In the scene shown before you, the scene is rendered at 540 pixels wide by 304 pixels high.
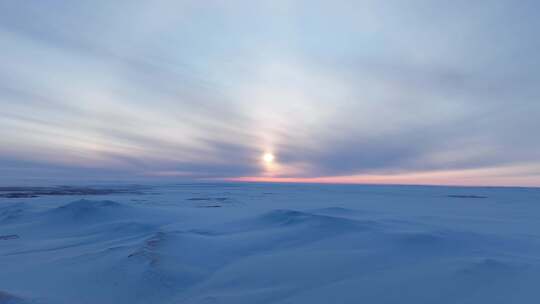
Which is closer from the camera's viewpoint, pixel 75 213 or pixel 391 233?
pixel 391 233

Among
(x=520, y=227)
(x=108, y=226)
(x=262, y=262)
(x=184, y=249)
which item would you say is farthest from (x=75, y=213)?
(x=520, y=227)

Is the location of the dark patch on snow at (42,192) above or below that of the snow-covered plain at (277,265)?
above

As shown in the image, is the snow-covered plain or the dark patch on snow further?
the dark patch on snow

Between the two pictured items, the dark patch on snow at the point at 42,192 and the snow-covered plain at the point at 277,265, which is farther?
the dark patch on snow at the point at 42,192

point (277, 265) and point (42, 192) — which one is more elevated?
point (42, 192)

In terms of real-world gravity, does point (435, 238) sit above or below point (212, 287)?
above

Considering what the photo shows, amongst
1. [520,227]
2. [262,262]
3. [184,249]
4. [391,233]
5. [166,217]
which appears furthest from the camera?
[166,217]

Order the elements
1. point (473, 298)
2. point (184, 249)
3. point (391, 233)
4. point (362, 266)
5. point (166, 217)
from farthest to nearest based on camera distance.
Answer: point (166, 217), point (391, 233), point (184, 249), point (362, 266), point (473, 298)

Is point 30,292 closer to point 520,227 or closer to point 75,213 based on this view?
point 75,213

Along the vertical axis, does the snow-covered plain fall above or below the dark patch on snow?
below

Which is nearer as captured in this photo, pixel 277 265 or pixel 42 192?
pixel 277 265
